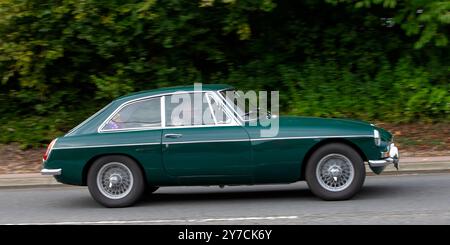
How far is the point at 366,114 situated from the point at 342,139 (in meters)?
5.69

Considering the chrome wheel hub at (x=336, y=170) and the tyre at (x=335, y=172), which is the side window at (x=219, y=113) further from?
the chrome wheel hub at (x=336, y=170)

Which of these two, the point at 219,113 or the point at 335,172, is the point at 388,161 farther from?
the point at 219,113

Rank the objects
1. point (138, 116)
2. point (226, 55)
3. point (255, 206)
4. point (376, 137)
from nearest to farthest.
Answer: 1. point (376, 137)
2. point (255, 206)
3. point (138, 116)
4. point (226, 55)

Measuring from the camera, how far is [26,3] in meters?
13.2

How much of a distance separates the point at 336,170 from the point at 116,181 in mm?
2834

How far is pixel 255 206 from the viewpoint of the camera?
837 cm

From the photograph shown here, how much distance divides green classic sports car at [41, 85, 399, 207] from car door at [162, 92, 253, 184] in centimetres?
1

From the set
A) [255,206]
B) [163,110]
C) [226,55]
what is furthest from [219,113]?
[226,55]

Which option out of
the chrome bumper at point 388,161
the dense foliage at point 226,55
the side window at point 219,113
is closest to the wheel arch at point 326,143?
the chrome bumper at point 388,161

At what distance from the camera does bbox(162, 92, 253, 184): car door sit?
8180 millimetres

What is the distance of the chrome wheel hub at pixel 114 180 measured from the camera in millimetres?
8531

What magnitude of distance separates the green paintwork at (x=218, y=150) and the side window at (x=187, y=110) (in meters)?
0.12

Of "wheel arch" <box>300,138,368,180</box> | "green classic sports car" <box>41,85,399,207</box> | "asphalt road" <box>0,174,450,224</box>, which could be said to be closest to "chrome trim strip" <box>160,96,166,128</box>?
"green classic sports car" <box>41,85,399,207</box>

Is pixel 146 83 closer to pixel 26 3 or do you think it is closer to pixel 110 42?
pixel 110 42
